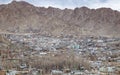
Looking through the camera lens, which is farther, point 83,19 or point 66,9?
point 66,9

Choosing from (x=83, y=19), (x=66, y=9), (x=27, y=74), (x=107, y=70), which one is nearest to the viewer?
(x=27, y=74)

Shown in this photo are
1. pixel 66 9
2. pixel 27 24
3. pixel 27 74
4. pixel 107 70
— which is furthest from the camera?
pixel 66 9

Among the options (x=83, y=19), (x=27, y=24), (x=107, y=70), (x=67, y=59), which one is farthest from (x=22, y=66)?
(x=83, y=19)

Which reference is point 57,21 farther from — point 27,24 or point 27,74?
point 27,74

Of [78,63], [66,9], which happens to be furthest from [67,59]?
[66,9]

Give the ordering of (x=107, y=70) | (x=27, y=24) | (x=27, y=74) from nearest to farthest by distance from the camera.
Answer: (x=27, y=74) < (x=107, y=70) < (x=27, y=24)

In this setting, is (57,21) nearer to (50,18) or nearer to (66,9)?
(50,18)
